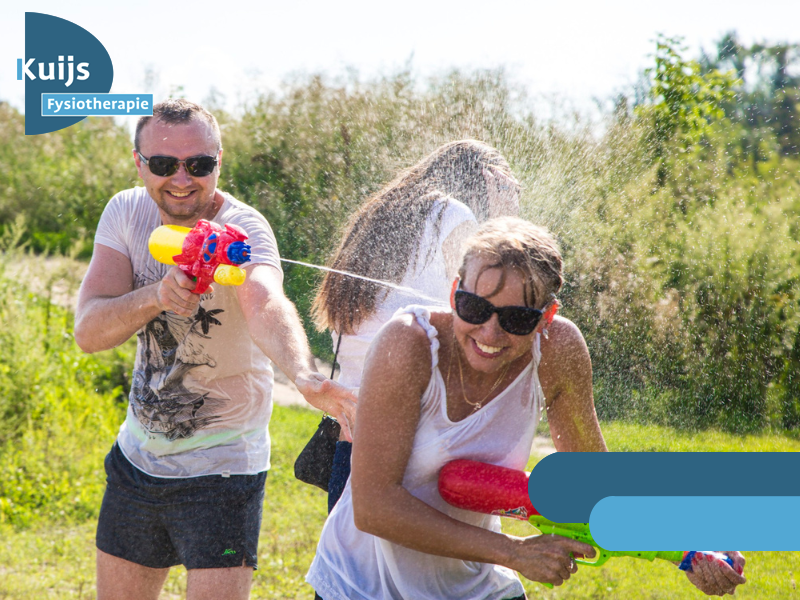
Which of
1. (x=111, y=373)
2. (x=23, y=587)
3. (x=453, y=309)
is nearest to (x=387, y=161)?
(x=453, y=309)

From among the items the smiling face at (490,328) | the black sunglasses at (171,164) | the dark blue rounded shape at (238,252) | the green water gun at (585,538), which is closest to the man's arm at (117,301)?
the dark blue rounded shape at (238,252)

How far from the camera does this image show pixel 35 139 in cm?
820

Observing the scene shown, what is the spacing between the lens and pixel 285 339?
199 centimetres

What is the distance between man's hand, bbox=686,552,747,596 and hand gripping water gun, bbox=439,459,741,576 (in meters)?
0.01

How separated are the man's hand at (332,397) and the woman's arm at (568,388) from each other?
1.38 feet

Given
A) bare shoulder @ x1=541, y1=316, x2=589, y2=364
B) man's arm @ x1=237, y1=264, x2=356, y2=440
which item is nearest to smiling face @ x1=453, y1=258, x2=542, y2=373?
bare shoulder @ x1=541, y1=316, x2=589, y2=364

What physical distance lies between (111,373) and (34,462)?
1.26 metres

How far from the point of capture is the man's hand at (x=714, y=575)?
141cm

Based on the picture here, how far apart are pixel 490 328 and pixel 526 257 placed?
15cm

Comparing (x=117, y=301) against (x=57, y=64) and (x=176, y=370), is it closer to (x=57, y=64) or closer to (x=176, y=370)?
(x=176, y=370)

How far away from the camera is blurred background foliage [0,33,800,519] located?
3.28 meters

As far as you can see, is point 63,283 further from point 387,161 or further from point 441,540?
point 441,540

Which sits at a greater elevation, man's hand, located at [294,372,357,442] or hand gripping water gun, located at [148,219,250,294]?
hand gripping water gun, located at [148,219,250,294]

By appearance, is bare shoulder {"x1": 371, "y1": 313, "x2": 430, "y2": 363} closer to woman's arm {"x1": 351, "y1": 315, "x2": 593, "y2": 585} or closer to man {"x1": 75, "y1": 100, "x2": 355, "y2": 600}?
woman's arm {"x1": 351, "y1": 315, "x2": 593, "y2": 585}
